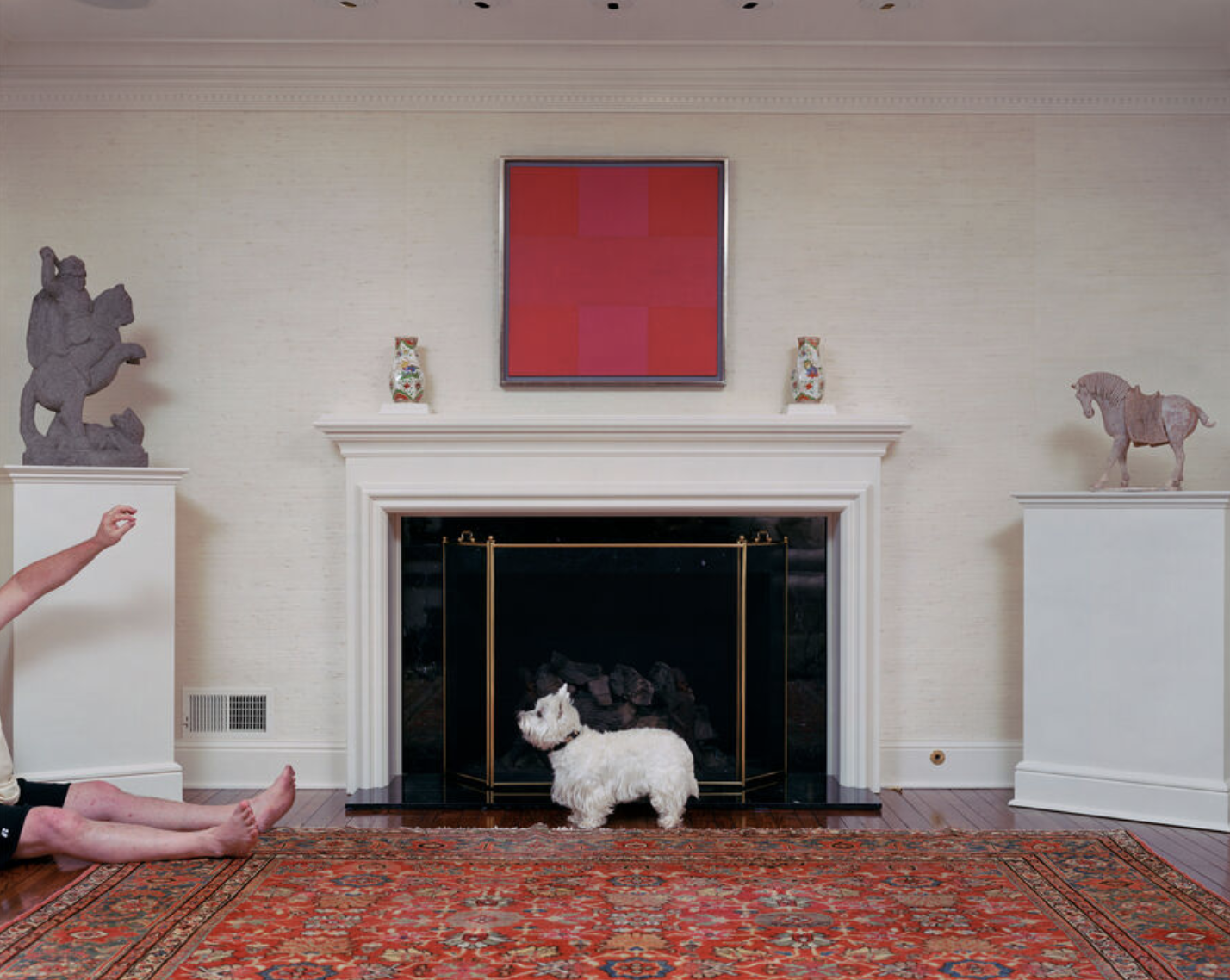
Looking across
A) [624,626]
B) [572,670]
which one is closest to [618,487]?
[624,626]

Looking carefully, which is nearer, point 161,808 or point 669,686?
point 161,808

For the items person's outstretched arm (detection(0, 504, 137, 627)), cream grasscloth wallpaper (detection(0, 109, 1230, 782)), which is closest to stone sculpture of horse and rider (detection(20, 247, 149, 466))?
cream grasscloth wallpaper (detection(0, 109, 1230, 782))

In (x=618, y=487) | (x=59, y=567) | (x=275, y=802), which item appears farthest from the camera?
(x=618, y=487)

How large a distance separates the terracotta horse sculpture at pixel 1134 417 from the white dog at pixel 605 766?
186cm

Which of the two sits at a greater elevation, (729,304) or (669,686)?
(729,304)

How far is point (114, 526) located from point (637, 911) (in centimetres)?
201

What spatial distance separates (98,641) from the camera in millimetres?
3756

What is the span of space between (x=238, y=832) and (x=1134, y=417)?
3.40m

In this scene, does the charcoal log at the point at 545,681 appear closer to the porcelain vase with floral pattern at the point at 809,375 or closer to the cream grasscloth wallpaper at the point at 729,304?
the cream grasscloth wallpaper at the point at 729,304

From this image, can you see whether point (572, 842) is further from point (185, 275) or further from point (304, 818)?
point (185, 275)

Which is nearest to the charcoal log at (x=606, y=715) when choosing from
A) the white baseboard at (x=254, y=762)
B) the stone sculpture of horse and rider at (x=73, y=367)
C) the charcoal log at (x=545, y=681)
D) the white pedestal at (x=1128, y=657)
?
the charcoal log at (x=545, y=681)

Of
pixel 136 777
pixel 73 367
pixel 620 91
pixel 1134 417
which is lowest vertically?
pixel 136 777

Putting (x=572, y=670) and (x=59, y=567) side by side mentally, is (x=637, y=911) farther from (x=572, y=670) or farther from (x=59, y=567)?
(x=59, y=567)

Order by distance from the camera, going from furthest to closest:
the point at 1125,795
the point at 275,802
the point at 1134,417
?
the point at 1134,417, the point at 1125,795, the point at 275,802
